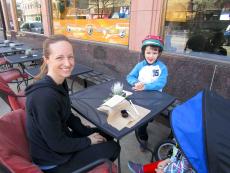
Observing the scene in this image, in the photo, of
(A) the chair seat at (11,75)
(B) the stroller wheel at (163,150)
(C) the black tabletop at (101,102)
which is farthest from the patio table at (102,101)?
(A) the chair seat at (11,75)

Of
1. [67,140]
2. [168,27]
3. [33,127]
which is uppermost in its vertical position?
[168,27]

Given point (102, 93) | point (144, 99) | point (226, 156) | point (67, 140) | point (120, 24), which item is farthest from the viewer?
point (120, 24)

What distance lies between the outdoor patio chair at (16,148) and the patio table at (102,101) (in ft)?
1.10

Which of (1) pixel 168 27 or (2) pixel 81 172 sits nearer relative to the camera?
(2) pixel 81 172

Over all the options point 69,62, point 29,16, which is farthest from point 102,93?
point 29,16

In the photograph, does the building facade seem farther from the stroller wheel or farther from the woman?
the woman

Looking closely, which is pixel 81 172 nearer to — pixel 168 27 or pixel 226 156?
pixel 226 156

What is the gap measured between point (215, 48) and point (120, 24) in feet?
7.08

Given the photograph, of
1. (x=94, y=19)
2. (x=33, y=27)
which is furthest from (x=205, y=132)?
(x=33, y=27)

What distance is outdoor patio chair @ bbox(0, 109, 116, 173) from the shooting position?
112 centimetres

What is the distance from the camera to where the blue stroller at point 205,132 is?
1.04 metres

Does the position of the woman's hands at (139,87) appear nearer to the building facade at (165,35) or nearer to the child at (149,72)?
the child at (149,72)

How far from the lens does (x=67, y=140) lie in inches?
56.8

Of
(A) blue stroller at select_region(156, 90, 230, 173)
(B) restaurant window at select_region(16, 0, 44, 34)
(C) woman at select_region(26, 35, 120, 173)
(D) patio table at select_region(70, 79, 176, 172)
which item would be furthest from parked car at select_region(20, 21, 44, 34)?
(A) blue stroller at select_region(156, 90, 230, 173)
